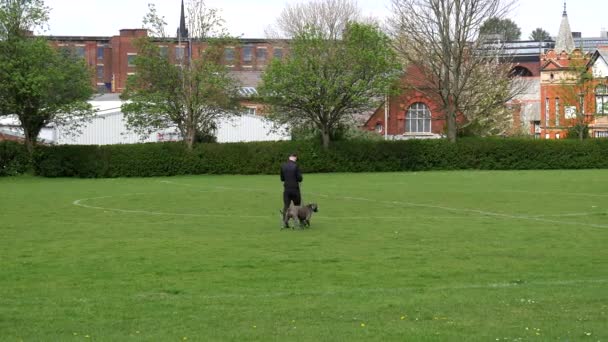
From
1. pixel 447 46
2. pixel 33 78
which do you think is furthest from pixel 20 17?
pixel 447 46

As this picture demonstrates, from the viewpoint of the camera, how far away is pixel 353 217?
96.9ft

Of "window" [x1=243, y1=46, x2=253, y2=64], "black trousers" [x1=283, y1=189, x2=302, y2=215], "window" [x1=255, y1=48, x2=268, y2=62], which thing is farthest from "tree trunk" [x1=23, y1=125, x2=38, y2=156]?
"window" [x1=255, y1=48, x2=268, y2=62]

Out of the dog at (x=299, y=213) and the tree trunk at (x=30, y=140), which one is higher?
the tree trunk at (x=30, y=140)

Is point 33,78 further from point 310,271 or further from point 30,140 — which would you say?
point 310,271

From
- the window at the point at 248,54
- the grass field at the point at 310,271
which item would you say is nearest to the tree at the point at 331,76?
the grass field at the point at 310,271

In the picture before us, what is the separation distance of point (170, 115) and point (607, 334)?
56.4 metres

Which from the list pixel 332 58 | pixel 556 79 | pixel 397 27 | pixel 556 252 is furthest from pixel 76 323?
pixel 556 79

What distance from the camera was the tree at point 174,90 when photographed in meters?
64.9

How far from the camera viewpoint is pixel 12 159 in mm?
61844

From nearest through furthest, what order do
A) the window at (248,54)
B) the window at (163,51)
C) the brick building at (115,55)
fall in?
the window at (163,51) → the brick building at (115,55) → the window at (248,54)

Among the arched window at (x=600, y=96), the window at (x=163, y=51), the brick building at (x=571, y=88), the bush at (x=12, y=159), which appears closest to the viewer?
the bush at (x=12, y=159)

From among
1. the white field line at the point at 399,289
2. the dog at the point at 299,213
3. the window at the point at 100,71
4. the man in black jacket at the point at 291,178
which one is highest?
the window at the point at 100,71

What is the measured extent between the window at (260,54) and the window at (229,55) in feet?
168

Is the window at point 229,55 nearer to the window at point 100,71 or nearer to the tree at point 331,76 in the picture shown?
the tree at point 331,76
